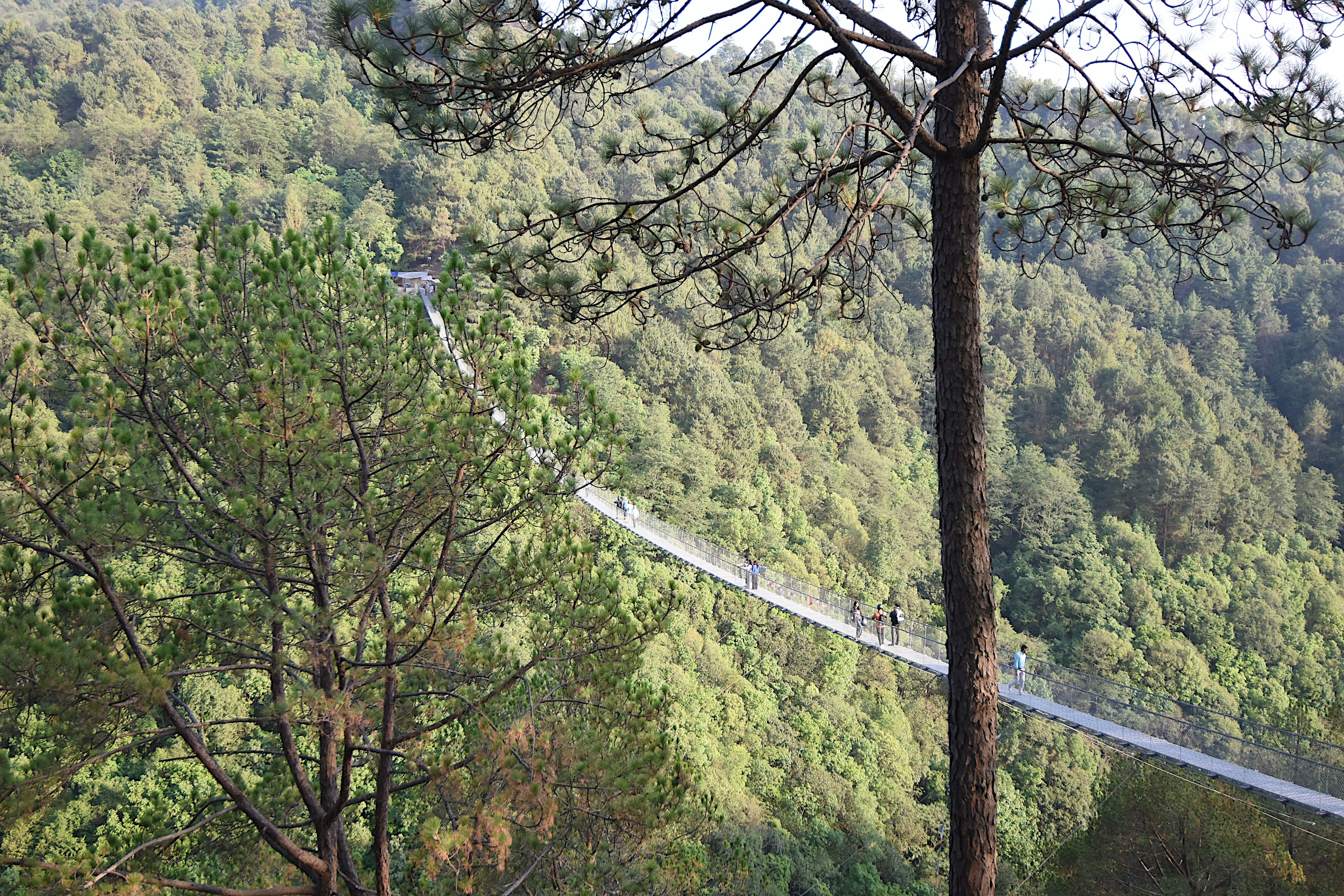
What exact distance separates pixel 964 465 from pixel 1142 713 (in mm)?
6346

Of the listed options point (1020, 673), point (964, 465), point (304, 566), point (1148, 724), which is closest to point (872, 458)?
point (1020, 673)

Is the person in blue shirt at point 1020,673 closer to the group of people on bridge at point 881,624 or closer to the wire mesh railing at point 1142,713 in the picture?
the wire mesh railing at point 1142,713

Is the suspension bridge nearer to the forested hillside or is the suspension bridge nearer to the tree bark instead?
the tree bark

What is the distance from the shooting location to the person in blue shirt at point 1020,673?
26.6 ft

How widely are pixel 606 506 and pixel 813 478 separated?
10797mm

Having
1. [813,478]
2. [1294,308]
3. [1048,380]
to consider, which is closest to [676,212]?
[813,478]

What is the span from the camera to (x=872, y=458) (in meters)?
26.0

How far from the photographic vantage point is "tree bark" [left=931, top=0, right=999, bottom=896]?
2242 millimetres

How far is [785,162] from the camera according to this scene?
3.07m

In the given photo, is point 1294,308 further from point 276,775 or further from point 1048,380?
point 276,775

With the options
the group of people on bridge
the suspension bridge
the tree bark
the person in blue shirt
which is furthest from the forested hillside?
the tree bark

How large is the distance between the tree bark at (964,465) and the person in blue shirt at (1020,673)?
6.27m

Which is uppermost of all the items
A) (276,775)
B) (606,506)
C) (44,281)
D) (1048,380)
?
(1048,380)

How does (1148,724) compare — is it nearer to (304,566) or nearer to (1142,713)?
(1142,713)
